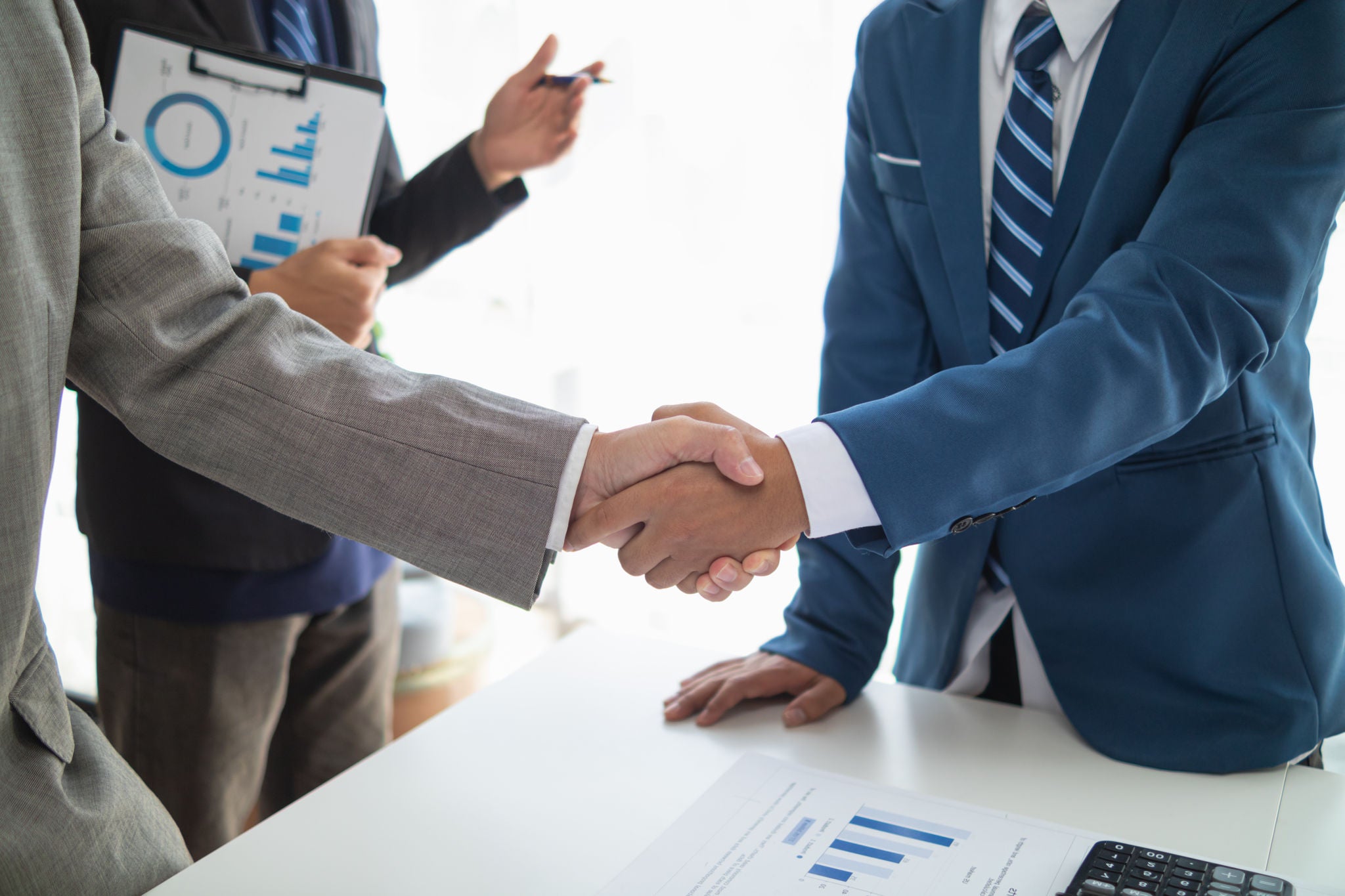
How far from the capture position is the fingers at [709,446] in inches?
38.6

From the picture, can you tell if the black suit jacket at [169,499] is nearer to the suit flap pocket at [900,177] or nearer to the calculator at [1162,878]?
the suit flap pocket at [900,177]

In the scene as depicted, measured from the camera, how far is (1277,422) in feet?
3.27

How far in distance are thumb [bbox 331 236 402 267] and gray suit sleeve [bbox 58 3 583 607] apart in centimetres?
38

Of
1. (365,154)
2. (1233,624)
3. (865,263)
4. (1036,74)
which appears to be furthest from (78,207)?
(1233,624)

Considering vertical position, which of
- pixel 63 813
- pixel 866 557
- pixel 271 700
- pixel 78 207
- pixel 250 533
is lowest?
pixel 271 700

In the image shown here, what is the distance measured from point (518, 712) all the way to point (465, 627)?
5.14ft

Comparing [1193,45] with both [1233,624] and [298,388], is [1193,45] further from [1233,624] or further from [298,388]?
[298,388]

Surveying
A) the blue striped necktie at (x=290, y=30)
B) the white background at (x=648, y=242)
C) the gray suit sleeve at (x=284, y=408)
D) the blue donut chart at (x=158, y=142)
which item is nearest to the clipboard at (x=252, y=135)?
the blue donut chart at (x=158, y=142)

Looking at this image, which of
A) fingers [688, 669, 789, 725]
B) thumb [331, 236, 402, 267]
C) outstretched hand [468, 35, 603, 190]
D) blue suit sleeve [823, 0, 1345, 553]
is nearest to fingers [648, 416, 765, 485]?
blue suit sleeve [823, 0, 1345, 553]

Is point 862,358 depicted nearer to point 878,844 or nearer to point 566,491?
point 566,491

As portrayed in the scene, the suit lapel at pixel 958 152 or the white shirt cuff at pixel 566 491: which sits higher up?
the suit lapel at pixel 958 152

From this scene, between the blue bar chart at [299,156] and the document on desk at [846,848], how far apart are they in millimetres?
947

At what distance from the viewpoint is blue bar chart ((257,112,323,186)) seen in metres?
1.29

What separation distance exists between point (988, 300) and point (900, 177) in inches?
7.0
